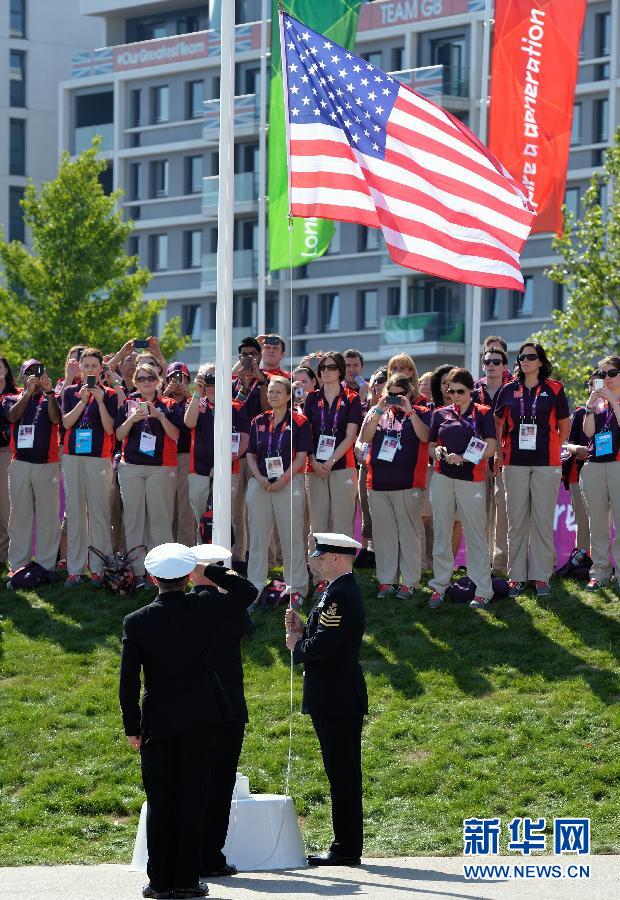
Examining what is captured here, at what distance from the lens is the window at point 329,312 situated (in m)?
63.4

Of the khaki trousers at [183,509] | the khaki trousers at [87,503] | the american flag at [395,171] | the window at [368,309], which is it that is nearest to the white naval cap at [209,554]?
the american flag at [395,171]

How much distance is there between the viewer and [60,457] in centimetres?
1912

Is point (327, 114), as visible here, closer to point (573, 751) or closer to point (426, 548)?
point (573, 751)

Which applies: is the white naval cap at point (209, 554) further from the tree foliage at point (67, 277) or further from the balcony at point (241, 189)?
the balcony at point (241, 189)

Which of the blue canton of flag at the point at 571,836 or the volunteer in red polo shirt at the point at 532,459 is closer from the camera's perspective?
the blue canton of flag at the point at 571,836

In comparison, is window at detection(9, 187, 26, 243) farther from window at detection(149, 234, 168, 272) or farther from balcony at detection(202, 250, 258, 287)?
balcony at detection(202, 250, 258, 287)

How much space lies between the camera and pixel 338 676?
1162 centimetres

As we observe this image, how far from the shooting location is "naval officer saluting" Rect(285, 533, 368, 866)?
37.9 feet

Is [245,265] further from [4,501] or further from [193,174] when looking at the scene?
[4,501]

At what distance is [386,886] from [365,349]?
→ 2034 inches

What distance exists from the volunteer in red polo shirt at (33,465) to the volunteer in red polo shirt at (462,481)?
4348mm

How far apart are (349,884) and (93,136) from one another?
6129 centimetres

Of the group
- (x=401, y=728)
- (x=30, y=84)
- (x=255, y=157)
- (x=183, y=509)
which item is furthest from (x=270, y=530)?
(x=30, y=84)

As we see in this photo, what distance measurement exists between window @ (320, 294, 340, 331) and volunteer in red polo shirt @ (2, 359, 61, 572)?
146 ft
